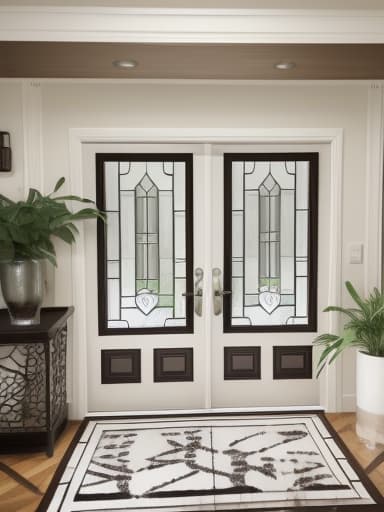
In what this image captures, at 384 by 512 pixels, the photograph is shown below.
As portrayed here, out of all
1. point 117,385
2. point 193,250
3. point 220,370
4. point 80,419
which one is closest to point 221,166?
point 193,250

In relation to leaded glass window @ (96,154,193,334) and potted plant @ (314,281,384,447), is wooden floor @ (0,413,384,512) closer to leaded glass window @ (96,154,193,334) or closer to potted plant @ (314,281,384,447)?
potted plant @ (314,281,384,447)

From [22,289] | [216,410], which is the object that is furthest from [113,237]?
[216,410]

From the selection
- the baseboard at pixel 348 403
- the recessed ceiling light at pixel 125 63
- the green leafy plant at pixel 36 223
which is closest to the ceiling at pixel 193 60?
the recessed ceiling light at pixel 125 63

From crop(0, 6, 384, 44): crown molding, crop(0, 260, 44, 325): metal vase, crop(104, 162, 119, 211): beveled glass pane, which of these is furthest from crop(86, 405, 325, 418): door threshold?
crop(0, 6, 384, 44): crown molding

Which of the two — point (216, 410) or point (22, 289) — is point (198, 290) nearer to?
point (216, 410)

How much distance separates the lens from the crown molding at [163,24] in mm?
2930

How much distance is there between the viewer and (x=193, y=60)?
10.6ft

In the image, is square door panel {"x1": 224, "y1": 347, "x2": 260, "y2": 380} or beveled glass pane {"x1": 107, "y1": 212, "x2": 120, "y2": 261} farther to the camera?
square door panel {"x1": 224, "y1": 347, "x2": 260, "y2": 380}

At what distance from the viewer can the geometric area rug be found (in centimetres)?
279

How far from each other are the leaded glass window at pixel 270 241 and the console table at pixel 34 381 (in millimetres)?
1258

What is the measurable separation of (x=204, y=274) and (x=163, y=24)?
5.80 ft

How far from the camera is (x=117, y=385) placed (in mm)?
3998

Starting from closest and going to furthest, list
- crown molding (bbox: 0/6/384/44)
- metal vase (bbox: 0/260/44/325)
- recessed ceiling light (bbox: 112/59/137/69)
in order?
1. crown molding (bbox: 0/6/384/44)
2. recessed ceiling light (bbox: 112/59/137/69)
3. metal vase (bbox: 0/260/44/325)

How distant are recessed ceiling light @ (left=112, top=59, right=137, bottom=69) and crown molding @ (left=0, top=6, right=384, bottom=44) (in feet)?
0.97
